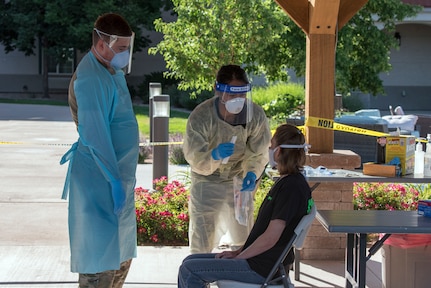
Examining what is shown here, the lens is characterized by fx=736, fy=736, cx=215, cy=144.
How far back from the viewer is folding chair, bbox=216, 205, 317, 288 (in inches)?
154

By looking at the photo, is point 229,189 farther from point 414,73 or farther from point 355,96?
point 414,73

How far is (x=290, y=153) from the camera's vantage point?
13.4ft

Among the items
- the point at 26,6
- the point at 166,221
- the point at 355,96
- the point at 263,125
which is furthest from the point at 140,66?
the point at 263,125

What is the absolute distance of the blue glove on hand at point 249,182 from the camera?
472 centimetres

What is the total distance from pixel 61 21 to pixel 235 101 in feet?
87.0

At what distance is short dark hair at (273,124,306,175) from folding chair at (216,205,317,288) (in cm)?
25

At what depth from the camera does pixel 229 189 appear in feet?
16.0

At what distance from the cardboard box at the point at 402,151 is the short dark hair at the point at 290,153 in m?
1.94

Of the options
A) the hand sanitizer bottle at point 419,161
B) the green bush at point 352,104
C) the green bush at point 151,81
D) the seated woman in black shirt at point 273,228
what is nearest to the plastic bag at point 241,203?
the seated woman in black shirt at point 273,228

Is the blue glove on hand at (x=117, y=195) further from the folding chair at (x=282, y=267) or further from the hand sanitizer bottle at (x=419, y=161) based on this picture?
the hand sanitizer bottle at (x=419, y=161)

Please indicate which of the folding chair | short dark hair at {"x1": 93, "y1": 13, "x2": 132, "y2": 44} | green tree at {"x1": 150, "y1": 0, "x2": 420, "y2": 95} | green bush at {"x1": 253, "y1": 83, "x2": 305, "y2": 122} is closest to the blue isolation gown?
short dark hair at {"x1": 93, "y1": 13, "x2": 132, "y2": 44}

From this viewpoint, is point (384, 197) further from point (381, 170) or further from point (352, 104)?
point (352, 104)

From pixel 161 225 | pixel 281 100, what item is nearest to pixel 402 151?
pixel 161 225

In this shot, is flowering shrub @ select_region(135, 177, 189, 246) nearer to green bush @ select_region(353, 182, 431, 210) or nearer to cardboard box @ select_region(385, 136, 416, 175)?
green bush @ select_region(353, 182, 431, 210)
